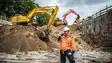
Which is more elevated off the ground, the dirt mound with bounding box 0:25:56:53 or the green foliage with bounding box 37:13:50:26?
the green foliage with bounding box 37:13:50:26

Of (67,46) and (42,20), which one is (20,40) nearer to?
(67,46)

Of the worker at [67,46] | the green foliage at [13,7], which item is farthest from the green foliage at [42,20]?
the worker at [67,46]

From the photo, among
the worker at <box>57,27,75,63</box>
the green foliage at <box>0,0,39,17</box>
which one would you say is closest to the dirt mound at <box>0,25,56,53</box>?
the worker at <box>57,27,75,63</box>

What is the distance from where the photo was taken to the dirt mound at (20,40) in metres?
28.1

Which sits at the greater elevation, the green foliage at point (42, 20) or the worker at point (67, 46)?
the green foliage at point (42, 20)

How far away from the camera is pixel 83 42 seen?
43.3m

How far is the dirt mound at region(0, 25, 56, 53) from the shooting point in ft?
92.2

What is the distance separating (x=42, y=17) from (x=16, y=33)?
48538mm

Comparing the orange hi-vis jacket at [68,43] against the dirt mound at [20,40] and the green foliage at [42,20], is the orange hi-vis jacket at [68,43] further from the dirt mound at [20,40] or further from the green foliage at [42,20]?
the green foliage at [42,20]

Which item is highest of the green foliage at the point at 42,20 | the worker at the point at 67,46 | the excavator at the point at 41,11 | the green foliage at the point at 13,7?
the green foliage at the point at 13,7

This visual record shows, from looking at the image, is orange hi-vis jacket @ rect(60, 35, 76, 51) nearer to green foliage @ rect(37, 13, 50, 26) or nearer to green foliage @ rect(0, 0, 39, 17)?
green foliage @ rect(0, 0, 39, 17)

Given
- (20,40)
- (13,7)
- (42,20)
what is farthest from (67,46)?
(42,20)

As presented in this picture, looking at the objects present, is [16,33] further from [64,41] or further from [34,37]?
[64,41]

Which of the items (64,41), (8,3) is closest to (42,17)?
(8,3)
